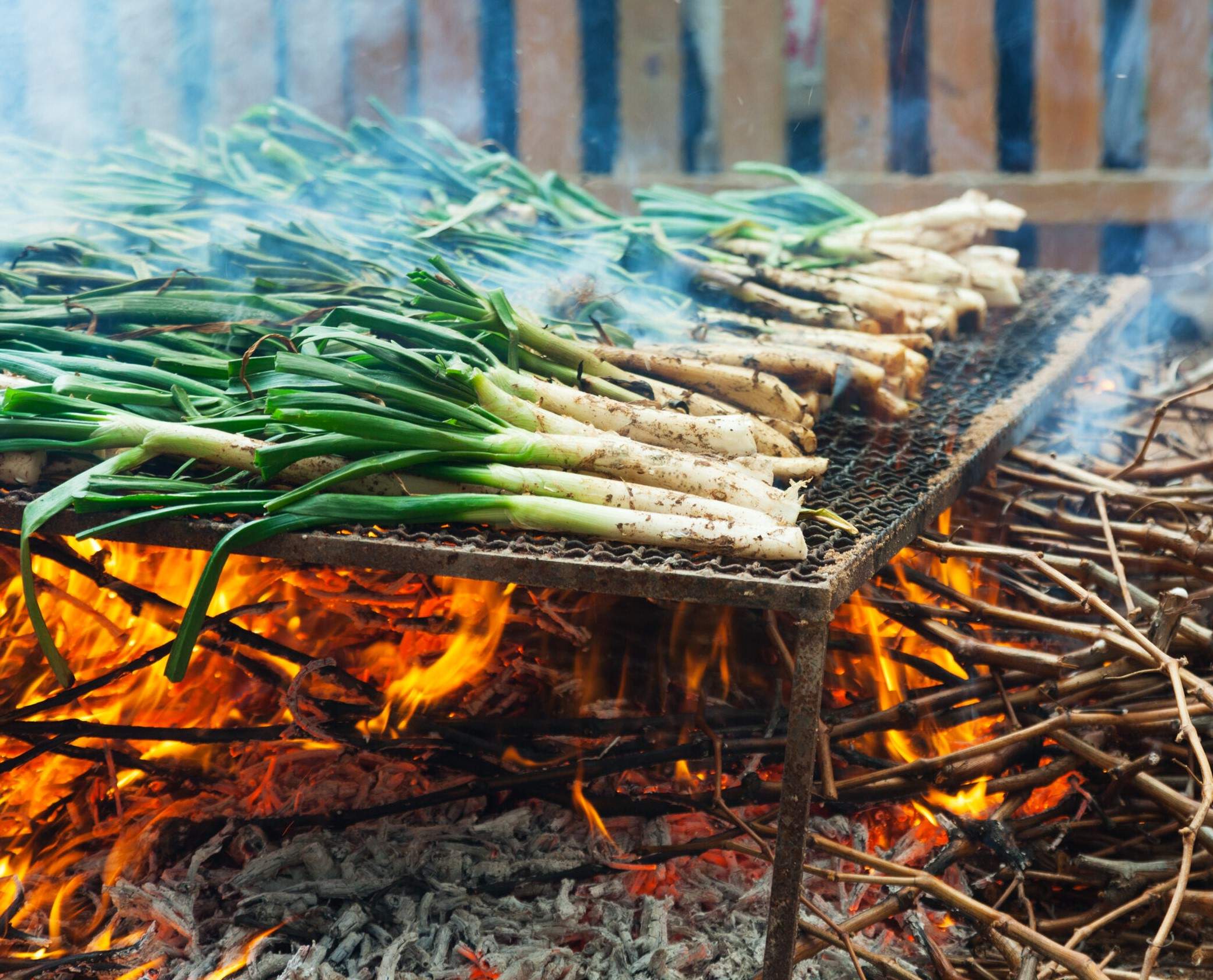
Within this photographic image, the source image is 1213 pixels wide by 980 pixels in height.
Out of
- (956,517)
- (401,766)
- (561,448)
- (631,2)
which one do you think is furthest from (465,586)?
(631,2)

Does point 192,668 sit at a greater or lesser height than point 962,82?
lesser

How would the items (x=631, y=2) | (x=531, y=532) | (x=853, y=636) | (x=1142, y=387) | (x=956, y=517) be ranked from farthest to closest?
(x=631, y=2)
(x=1142, y=387)
(x=956, y=517)
(x=853, y=636)
(x=531, y=532)

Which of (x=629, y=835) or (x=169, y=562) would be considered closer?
(x=629, y=835)

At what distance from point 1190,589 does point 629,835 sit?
1.71 meters

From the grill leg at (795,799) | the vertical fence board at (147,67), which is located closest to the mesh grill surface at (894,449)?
the grill leg at (795,799)

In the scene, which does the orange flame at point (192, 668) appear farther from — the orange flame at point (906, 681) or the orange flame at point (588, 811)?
the orange flame at point (906, 681)

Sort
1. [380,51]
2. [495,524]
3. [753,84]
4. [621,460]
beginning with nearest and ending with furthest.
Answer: [495,524]
[621,460]
[753,84]
[380,51]

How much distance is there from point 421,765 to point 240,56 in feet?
19.7

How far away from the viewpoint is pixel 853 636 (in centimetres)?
254

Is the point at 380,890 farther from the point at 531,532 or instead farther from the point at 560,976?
the point at 531,532

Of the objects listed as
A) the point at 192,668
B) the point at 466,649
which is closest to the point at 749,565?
the point at 466,649

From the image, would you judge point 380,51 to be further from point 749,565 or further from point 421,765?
point 749,565

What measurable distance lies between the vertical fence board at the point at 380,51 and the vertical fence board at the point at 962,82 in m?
3.27

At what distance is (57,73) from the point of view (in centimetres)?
648
